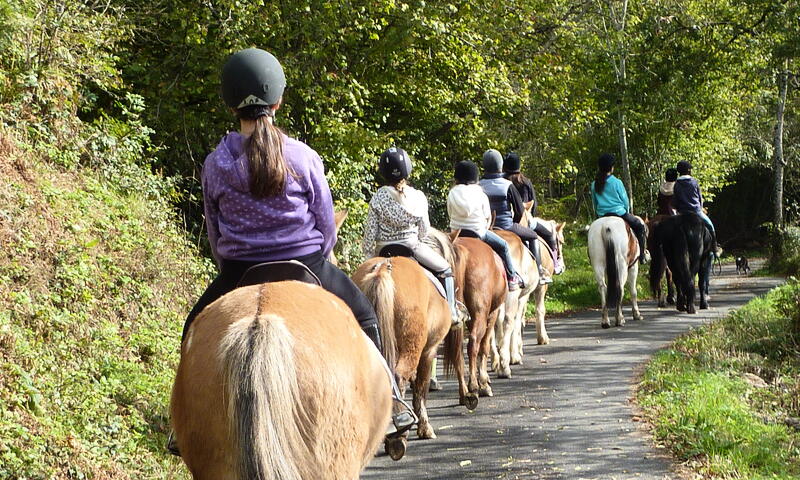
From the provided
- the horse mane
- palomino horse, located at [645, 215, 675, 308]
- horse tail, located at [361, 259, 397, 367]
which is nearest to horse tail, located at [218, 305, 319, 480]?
horse tail, located at [361, 259, 397, 367]

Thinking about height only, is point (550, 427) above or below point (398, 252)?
below

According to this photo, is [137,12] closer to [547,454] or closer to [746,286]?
[547,454]

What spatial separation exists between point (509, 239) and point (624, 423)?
415 centimetres

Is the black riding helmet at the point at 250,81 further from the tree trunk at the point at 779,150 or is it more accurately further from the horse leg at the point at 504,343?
the tree trunk at the point at 779,150

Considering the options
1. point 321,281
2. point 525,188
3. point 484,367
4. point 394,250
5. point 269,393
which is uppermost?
point 525,188

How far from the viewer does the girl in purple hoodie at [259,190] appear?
4406 millimetres

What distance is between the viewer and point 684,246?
58.8 ft

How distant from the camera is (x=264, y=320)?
3.63m

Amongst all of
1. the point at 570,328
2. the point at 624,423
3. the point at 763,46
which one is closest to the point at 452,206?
the point at 624,423

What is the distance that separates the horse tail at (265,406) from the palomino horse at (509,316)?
8809mm

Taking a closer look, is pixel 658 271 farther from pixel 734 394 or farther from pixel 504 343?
pixel 734 394

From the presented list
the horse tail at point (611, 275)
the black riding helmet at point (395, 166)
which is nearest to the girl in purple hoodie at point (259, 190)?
the black riding helmet at point (395, 166)

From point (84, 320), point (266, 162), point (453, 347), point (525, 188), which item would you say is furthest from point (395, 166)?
point (525, 188)

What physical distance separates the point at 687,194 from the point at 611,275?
2.59 m
